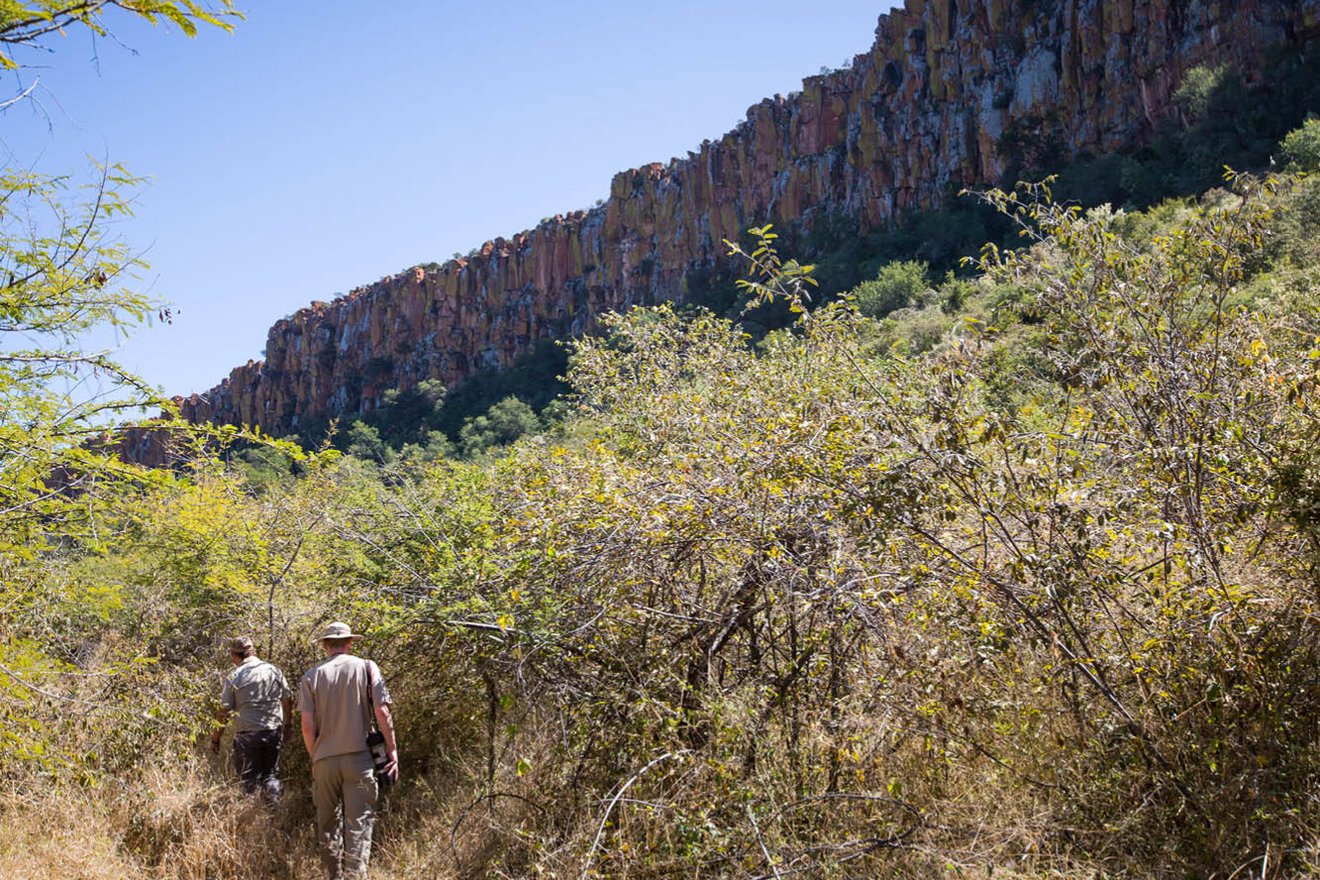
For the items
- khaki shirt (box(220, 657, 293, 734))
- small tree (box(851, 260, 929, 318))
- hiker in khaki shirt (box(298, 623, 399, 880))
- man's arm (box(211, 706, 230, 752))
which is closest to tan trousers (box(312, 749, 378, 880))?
hiker in khaki shirt (box(298, 623, 399, 880))

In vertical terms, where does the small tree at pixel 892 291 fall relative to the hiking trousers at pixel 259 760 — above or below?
above

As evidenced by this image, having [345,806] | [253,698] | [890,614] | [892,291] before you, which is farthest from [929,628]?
[892,291]

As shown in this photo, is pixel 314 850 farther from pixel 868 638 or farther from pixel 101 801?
pixel 868 638

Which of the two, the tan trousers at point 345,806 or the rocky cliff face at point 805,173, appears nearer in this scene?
the tan trousers at point 345,806

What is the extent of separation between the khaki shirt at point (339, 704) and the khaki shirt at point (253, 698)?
129 centimetres

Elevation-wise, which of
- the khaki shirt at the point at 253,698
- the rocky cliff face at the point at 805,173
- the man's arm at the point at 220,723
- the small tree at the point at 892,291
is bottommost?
the man's arm at the point at 220,723

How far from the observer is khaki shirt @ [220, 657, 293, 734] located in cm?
507

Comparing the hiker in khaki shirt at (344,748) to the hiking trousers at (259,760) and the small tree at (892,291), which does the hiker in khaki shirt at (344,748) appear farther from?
the small tree at (892,291)

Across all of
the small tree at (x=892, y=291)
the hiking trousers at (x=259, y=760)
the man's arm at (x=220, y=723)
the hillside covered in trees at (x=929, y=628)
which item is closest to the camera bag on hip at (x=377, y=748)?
the hillside covered in trees at (x=929, y=628)

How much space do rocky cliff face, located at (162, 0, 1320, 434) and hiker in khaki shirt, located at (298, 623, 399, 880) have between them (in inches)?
489

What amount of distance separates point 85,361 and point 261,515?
5125 millimetres

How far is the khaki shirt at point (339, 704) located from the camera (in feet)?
13.2

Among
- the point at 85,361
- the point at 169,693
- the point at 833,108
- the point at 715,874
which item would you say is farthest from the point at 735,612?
the point at 833,108

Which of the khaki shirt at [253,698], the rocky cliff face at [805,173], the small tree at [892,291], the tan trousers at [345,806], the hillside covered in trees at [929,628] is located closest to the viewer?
the hillside covered in trees at [929,628]
